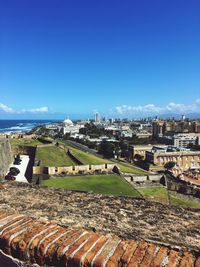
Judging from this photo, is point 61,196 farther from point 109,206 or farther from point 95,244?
point 95,244

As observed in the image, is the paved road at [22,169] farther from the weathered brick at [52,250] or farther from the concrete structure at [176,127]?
the concrete structure at [176,127]

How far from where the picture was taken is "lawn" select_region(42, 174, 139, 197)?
1838 cm

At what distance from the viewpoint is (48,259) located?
2.39m

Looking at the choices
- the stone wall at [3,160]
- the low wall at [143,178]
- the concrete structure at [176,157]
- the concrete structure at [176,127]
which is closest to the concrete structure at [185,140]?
the concrete structure at [176,157]

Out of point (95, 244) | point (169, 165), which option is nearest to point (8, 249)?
point (95, 244)

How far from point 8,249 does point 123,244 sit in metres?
1.00

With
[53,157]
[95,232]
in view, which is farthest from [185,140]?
[95,232]

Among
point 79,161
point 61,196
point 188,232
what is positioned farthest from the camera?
point 79,161

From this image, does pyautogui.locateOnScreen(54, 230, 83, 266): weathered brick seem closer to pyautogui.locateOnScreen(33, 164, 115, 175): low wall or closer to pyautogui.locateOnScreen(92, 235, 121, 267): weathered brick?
pyautogui.locateOnScreen(92, 235, 121, 267): weathered brick

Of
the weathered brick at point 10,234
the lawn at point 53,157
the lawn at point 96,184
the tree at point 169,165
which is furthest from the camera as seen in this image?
the tree at point 169,165

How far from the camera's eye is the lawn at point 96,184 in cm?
1838

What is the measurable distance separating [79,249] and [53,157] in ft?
93.1

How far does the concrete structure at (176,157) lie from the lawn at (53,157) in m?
26.2

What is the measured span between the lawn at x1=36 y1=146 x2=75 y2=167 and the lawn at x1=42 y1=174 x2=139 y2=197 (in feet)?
18.6
